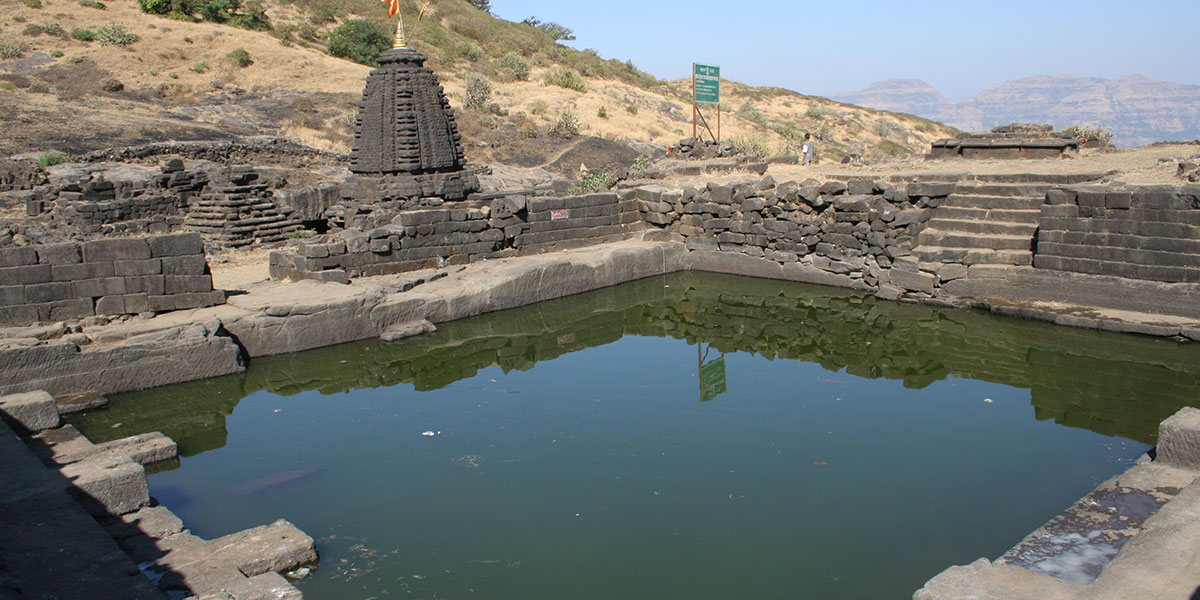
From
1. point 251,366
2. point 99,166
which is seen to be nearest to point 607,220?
point 251,366

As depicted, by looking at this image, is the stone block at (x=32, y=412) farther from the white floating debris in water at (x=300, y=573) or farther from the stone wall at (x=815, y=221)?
the stone wall at (x=815, y=221)

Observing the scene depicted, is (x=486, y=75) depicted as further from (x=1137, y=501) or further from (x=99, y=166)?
(x=1137, y=501)

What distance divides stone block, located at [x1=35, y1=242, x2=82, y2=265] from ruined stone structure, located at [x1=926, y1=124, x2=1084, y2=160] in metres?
13.3

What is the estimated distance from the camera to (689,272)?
13.3 metres

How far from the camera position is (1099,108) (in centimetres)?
5812

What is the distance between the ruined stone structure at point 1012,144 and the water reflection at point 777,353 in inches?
198

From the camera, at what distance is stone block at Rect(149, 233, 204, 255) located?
8391mm

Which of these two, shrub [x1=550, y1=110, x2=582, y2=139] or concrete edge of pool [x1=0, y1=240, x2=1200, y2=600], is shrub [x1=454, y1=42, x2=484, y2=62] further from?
concrete edge of pool [x1=0, y1=240, x2=1200, y2=600]

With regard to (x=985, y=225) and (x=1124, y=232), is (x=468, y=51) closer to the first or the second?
(x=985, y=225)

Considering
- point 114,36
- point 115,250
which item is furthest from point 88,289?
point 114,36

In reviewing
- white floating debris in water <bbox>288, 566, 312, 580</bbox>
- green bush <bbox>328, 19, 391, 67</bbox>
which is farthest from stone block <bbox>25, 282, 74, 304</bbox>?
green bush <bbox>328, 19, 391, 67</bbox>

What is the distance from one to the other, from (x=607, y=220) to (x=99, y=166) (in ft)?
39.8

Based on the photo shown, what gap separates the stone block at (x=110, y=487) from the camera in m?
4.96

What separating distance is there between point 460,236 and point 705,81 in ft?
25.9
